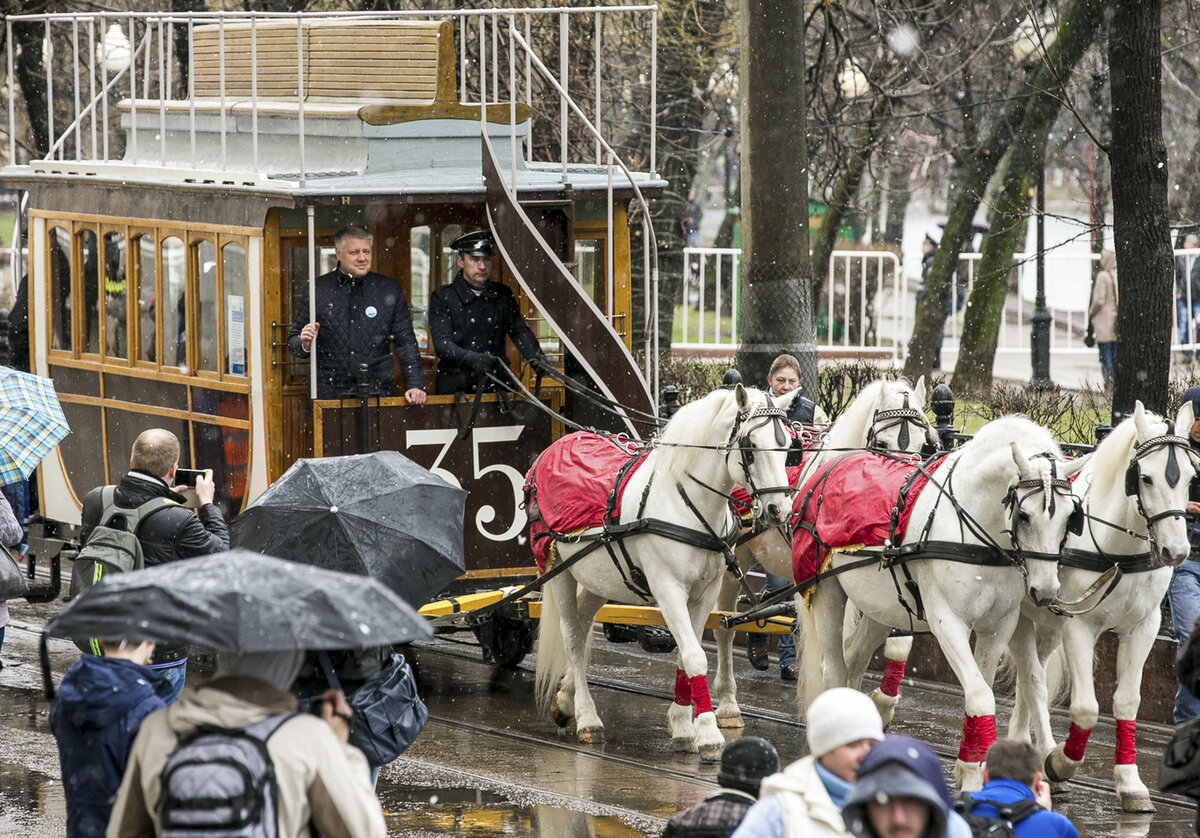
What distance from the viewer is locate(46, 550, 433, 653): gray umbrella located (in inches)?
160

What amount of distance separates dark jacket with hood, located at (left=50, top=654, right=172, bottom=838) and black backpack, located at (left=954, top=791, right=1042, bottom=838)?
236cm

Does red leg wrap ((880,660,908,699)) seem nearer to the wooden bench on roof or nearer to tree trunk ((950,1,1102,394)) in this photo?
the wooden bench on roof

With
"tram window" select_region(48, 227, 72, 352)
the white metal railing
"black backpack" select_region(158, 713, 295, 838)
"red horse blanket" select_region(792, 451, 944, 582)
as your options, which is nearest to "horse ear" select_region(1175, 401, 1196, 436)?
"red horse blanket" select_region(792, 451, 944, 582)

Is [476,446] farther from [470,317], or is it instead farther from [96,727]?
[96,727]

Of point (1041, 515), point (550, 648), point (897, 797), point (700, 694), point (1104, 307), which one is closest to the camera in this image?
point (897, 797)

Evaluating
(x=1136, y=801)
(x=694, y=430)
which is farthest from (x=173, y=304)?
(x=1136, y=801)

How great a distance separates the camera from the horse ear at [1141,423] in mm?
7699

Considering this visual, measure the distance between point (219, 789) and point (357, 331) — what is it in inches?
239

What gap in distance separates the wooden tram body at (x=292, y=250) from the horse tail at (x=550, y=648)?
77 centimetres

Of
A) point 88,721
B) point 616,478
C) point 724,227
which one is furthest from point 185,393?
point 724,227

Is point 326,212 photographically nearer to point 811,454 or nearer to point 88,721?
point 811,454

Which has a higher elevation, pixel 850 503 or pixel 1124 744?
pixel 850 503

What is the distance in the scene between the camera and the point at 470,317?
33.4 feet

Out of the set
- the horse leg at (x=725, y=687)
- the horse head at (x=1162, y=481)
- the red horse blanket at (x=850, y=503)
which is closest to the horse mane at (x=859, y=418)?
the red horse blanket at (x=850, y=503)
